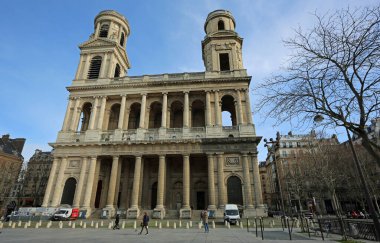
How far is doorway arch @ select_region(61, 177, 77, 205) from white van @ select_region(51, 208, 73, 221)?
3051mm

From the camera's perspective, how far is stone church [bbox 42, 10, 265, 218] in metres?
24.3

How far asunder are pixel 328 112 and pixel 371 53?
2.51 m

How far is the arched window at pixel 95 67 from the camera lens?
3303 cm

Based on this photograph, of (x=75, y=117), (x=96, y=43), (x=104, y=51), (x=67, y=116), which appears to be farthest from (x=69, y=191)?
(x=96, y=43)

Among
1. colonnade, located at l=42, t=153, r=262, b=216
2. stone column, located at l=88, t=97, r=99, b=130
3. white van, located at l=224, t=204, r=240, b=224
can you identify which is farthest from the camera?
stone column, located at l=88, t=97, r=99, b=130

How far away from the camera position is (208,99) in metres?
28.5

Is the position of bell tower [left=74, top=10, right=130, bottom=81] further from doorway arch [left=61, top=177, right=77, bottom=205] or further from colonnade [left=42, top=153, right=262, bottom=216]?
doorway arch [left=61, top=177, right=77, bottom=205]

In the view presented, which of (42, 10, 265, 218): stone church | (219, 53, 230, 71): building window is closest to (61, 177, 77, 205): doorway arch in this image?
(42, 10, 265, 218): stone church

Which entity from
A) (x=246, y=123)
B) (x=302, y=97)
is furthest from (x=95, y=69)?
(x=302, y=97)

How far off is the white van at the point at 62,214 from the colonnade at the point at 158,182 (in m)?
1.79

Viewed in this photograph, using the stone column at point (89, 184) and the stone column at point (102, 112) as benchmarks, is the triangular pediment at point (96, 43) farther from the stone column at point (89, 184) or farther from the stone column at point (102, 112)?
the stone column at point (89, 184)

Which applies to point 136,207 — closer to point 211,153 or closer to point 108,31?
point 211,153

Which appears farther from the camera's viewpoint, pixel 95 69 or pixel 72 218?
pixel 95 69

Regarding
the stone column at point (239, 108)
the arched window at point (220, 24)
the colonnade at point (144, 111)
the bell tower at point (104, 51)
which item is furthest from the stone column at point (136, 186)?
the arched window at point (220, 24)
